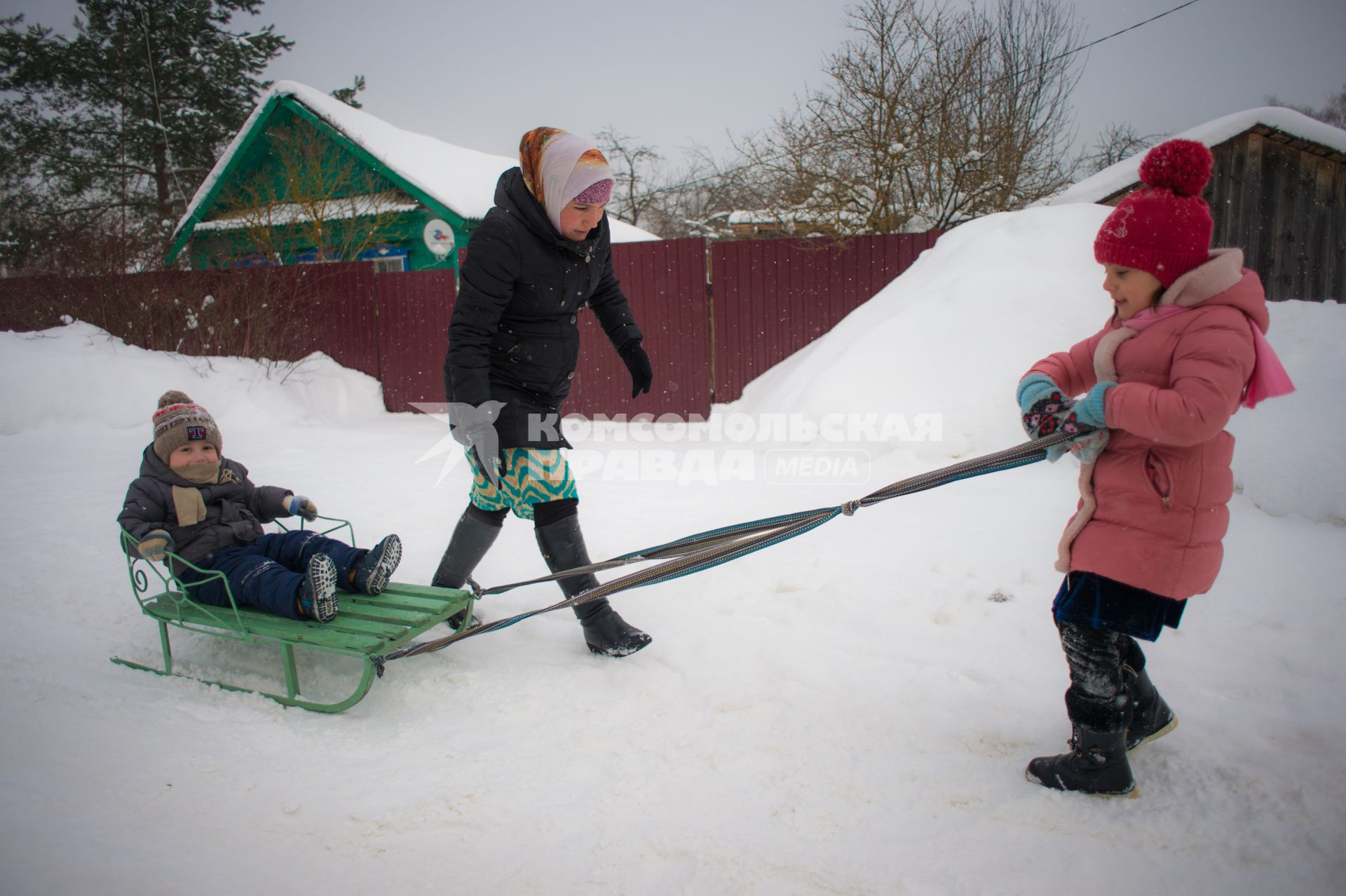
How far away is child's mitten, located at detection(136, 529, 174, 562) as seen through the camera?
2.46 metres

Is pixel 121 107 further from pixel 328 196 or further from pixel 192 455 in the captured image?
pixel 192 455

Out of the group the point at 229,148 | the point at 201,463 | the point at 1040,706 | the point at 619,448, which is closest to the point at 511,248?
the point at 201,463

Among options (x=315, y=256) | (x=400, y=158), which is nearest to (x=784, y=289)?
(x=400, y=158)

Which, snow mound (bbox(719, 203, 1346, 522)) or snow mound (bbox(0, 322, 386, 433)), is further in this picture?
snow mound (bbox(0, 322, 386, 433))

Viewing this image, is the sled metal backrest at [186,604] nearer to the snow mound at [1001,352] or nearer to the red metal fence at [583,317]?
the snow mound at [1001,352]

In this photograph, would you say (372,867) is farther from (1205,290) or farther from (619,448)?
(619,448)

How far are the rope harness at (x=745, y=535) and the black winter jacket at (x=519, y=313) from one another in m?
0.62

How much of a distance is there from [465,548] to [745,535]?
1.18 m

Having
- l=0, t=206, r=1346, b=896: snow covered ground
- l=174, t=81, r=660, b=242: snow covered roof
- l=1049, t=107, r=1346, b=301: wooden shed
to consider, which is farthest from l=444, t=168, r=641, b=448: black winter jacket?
l=174, t=81, r=660, b=242: snow covered roof

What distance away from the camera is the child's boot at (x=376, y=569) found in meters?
2.76

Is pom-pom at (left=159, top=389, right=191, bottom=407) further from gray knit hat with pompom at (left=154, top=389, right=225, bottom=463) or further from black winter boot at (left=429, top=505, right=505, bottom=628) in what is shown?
black winter boot at (left=429, top=505, right=505, bottom=628)

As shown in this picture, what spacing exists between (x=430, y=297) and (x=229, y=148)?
27.5ft

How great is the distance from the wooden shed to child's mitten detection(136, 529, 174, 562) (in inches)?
385

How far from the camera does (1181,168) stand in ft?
5.74
